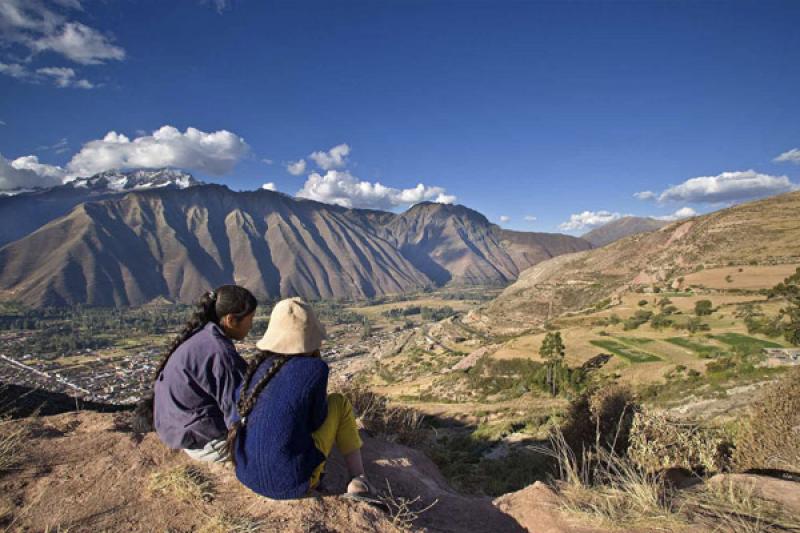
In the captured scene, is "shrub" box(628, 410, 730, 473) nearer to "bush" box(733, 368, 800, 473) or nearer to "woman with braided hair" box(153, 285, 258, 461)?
"bush" box(733, 368, 800, 473)

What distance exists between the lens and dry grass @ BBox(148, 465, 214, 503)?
3.41 meters

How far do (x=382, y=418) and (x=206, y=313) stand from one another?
4283 millimetres

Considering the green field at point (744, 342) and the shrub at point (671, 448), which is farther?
the green field at point (744, 342)

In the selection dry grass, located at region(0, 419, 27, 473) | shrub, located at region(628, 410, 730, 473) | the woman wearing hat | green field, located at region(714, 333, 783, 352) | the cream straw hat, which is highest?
the cream straw hat

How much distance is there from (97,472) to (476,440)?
49.0 ft

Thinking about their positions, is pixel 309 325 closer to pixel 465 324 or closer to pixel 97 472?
pixel 97 472

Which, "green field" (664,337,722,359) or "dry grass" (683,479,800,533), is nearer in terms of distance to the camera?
"dry grass" (683,479,800,533)

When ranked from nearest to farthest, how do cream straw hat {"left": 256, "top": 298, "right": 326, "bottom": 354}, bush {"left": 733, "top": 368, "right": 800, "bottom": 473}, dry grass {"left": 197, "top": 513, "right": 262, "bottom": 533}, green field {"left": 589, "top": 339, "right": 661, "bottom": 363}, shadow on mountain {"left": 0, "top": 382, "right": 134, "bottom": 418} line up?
dry grass {"left": 197, "top": 513, "right": 262, "bottom": 533} < cream straw hat {"left": 256, "top": 298, "right": 326, "bottom": 354} < bush {"left": 733, "top": 368, "right": 800, "bottom": 473} < shadow on mountain {"left": 0, "top": 382, "right": 134, "bottom": 418} < green field {"left": 589, "top": 339, "right": 661, "bottom": 363}

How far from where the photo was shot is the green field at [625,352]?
29250 millimetres

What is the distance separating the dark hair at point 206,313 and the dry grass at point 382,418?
138 inches

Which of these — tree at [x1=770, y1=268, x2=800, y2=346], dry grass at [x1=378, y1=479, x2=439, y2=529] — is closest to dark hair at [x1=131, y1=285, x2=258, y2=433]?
dry grass at [x1=378, y1=479, x2=439, y2=529]

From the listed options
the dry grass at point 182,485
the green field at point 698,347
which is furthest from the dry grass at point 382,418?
the green field at point 698,347

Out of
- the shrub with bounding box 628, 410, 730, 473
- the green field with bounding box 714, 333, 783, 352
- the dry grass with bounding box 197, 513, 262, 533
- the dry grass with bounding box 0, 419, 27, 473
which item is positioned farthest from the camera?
the green field with bounding box 714, 333, 783, 352

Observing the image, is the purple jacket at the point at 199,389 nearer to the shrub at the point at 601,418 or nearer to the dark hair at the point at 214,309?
the dark hair at the point at 214,309
